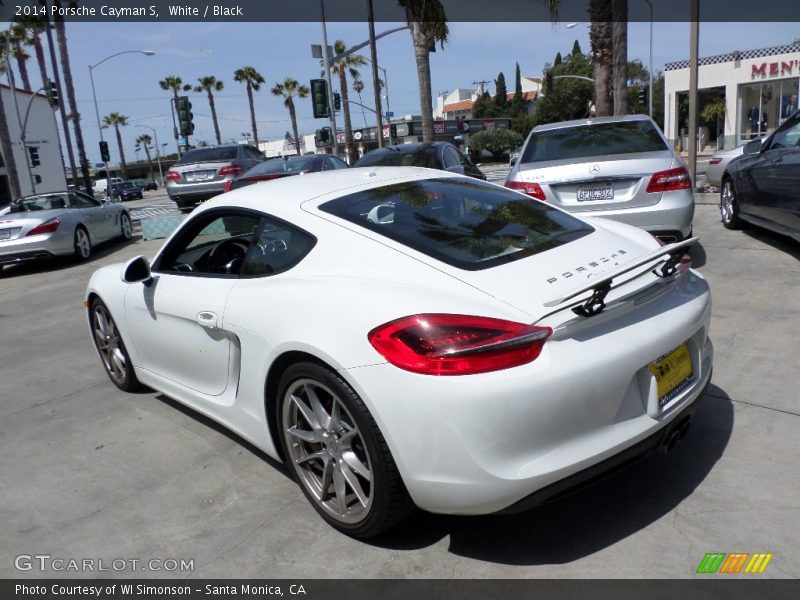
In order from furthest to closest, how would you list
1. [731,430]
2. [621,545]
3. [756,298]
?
[756,298] < [731,430] < [621,545]

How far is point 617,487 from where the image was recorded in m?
2.95

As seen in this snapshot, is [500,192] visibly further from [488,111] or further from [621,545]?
[488,111]

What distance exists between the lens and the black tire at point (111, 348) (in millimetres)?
4480

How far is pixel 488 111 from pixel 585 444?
287 ft

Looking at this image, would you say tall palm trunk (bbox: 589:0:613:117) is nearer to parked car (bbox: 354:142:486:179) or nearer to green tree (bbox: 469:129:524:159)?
parked car (bbox: 354:142:486:179)

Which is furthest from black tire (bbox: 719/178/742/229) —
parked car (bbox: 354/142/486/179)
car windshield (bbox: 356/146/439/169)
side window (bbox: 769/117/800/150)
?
car windshield (bbox: 356/146/439/169)

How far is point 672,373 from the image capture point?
2.62 meters

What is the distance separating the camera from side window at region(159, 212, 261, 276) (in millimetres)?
3626

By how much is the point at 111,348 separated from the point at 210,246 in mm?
1155

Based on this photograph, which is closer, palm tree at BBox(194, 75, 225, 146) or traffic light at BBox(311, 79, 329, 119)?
traffic light at BBox(311, 79, 329, 119)

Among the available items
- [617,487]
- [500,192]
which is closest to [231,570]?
[617,487]

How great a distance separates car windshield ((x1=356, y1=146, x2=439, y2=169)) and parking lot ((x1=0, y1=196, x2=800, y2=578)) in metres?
5.84

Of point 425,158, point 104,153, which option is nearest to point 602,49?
point 425,158

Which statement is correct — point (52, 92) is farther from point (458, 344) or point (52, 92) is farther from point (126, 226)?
point (458, 344)
